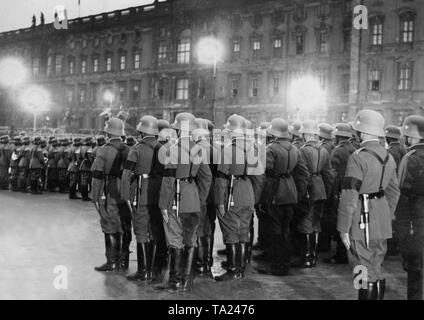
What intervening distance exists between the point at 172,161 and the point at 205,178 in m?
0.60

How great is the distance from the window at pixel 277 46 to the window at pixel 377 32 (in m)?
7.36

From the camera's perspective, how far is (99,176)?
24.3ft

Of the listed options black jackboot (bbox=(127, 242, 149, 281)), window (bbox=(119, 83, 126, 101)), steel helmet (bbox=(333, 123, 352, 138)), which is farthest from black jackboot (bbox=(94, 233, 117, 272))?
window (bbox=(119, 83, 126, 101))

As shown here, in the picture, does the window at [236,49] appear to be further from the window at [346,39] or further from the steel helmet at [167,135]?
the steel helmet at [167,135]

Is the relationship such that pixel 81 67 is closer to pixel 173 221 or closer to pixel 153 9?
pixel 153 9

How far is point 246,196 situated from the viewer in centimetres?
724

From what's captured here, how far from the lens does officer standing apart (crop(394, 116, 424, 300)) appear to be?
19.1ft

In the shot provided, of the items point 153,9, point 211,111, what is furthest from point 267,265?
point 153,9

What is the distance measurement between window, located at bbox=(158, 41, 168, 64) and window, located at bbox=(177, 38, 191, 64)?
60.6 inches

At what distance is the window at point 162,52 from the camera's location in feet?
154

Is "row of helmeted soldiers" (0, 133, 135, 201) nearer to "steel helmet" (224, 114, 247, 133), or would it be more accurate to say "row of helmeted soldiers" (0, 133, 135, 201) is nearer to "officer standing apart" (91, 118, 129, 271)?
"officer standing apart" (91, 118, 129, 271)

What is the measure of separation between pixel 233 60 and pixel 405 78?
46.7ft

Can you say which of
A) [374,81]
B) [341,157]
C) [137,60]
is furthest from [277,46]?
[341,157]

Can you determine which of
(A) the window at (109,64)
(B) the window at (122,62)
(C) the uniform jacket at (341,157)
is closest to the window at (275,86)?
(B) the window at (122,62)
